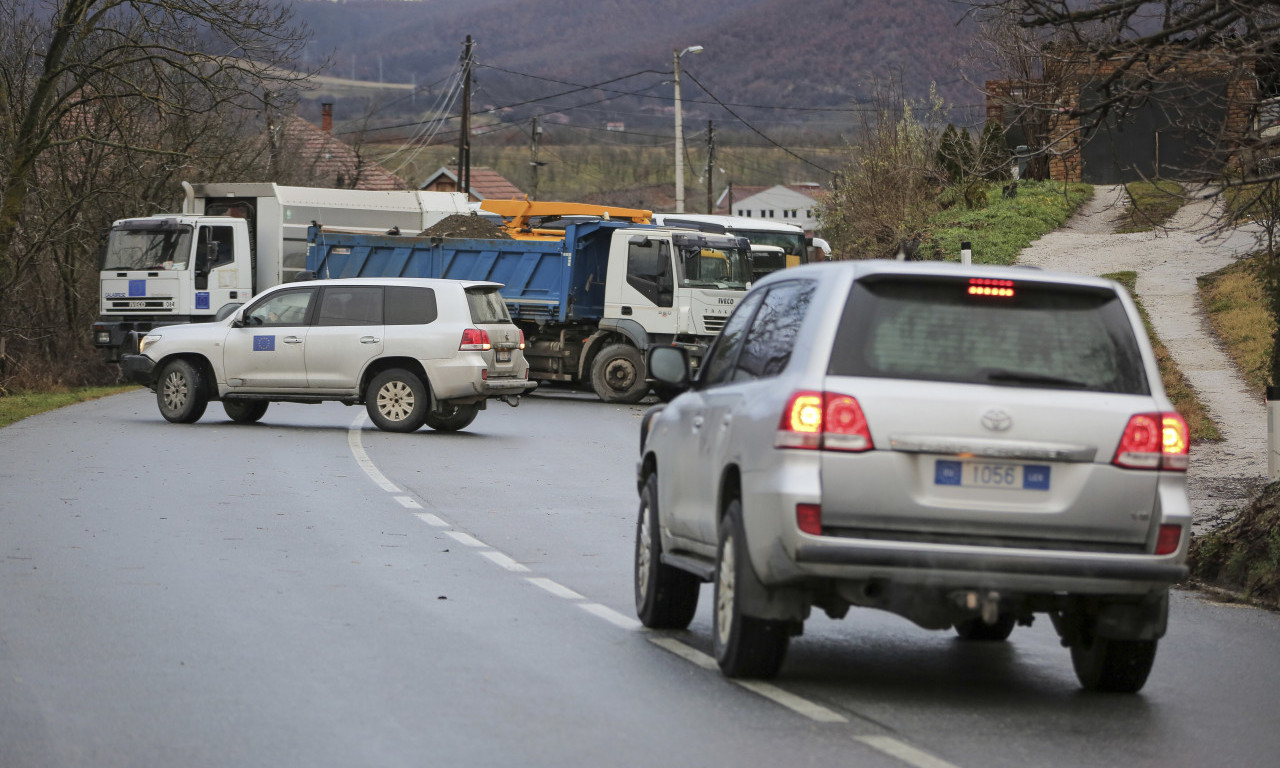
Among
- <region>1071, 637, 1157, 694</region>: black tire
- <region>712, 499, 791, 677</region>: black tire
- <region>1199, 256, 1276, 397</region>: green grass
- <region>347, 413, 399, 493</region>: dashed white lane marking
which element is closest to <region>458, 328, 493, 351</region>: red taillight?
<region>347, 413, 399, 493</region>: dashed white lane marking

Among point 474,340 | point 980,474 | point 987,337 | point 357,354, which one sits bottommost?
point 357,354

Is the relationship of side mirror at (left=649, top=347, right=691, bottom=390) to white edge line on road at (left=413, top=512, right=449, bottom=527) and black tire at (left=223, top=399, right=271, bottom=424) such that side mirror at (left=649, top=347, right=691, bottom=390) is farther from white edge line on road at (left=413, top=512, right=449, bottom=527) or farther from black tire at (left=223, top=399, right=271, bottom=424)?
black tire at (left=223, top=399, right=271, bottom=424)

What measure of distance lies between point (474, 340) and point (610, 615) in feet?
43.6

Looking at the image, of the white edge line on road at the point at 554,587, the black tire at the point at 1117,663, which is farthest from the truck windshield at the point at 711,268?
the black tire at the point at 1117,663

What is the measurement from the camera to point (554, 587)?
10.4 m

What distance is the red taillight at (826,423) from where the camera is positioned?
688 cm

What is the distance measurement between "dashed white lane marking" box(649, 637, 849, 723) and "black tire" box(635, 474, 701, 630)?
343 millimetres

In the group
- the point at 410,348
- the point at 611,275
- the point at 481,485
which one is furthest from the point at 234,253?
the point at 481,485

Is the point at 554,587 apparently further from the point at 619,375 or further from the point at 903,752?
the point at 619,375

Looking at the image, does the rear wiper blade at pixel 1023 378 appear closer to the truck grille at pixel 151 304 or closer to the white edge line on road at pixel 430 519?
the white edge line on road at pixel 430 519

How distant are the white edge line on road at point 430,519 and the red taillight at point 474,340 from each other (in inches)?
325

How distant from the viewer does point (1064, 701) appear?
7.51 metres

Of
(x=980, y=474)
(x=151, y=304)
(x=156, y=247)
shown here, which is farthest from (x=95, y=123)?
(x=980, y=474)

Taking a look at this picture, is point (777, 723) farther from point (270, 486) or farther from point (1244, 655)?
point (270, 486)
